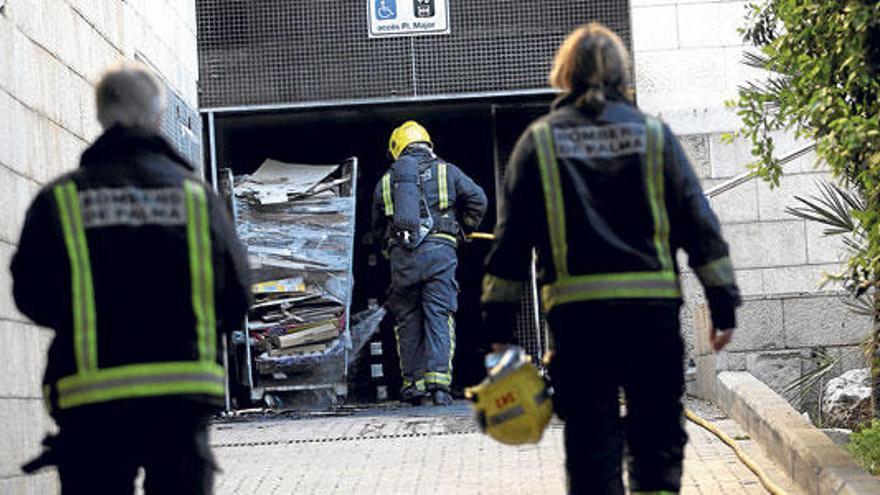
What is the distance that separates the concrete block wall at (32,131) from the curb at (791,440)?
334 centimetres

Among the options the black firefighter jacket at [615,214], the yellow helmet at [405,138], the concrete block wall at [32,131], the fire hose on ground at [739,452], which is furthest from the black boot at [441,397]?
the black firefighter jacket at [615,214]

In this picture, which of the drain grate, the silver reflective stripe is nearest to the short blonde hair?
the silver reflective stripe

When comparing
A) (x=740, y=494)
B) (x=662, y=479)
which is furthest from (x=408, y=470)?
(x=662, y=479)

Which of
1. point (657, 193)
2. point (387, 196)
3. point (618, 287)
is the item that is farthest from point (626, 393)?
point (387, 196)

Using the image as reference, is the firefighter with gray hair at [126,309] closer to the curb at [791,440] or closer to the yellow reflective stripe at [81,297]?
the yellow reflective stripe at [81,297]

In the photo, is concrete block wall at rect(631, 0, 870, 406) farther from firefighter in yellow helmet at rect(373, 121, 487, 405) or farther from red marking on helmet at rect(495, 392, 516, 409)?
red marking on helmet at rect(495, 392, 516, 409)

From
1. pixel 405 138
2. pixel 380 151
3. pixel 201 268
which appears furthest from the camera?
pixel 380 151

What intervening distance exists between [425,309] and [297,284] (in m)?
1.40

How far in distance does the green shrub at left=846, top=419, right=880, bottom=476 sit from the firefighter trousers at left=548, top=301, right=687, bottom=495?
2302 millimetres

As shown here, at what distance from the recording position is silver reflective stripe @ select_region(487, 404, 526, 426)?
534cm

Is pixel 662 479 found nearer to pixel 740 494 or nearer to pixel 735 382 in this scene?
pixel 740 494

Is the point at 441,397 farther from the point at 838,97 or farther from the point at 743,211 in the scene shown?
the point at 838,97

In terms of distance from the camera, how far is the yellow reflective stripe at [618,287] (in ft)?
16.9

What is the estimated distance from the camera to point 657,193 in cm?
524
